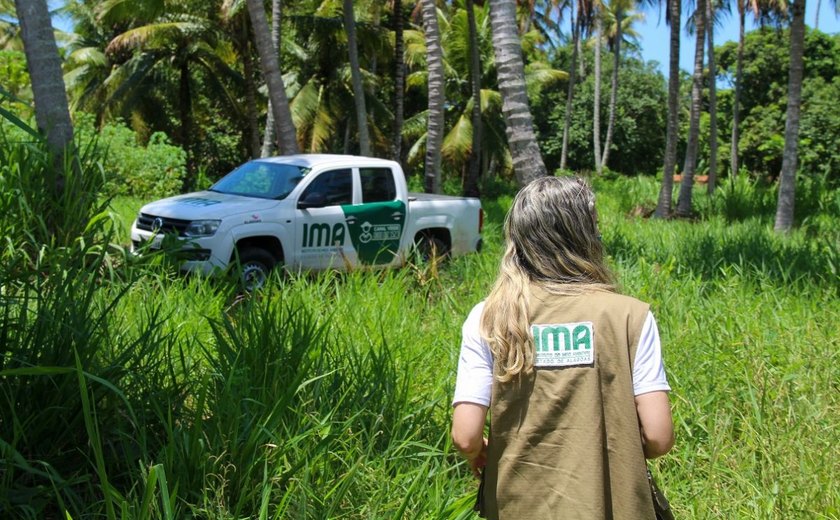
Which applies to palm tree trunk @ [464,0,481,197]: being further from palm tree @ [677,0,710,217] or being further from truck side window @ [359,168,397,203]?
truck side window @ [359,168,397,203]

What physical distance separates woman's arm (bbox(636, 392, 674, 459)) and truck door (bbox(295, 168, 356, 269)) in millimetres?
7083

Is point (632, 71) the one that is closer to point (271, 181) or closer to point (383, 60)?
point (383, 60)

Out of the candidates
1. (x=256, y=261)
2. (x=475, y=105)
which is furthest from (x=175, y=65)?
(x=256, y=261)

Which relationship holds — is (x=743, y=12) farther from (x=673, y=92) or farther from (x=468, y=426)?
(x=468, y=426)

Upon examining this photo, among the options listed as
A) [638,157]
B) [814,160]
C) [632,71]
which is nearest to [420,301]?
[814,160]

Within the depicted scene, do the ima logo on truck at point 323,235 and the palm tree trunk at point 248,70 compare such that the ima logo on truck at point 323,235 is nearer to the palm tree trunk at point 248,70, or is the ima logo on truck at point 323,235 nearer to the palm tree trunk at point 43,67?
the palm tree trunk at point 43,67

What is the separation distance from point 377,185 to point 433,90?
7919 mm

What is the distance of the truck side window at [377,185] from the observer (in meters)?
10.2

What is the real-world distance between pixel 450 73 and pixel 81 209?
26.8 m

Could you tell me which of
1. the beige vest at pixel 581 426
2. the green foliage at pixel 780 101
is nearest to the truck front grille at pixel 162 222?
A: the beige vest at pixel 581 426

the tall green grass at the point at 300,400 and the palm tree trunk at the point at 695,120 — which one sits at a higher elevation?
the palm tree trunk at the point at 695,120

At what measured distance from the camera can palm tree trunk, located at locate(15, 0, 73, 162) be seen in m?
6.33

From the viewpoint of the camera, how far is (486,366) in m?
2.31

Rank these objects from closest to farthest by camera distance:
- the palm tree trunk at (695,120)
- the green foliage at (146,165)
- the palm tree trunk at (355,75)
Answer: the green foliage at (146,165) → the palm tree trunk at (695,120) → the palm tree trunk at (355,75)
